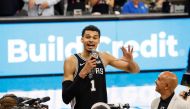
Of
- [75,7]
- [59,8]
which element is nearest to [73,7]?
[75,7]

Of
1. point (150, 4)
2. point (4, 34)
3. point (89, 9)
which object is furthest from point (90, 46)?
point (150, 4)

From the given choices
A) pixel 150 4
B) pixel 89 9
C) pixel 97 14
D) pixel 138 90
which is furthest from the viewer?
pixel 150 4

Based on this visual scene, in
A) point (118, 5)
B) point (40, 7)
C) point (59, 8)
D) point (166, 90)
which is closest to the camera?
point (166, 90)

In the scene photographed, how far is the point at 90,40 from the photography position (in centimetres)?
591

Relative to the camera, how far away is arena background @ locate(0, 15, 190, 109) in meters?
13.3

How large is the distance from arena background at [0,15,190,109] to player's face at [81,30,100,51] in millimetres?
6505

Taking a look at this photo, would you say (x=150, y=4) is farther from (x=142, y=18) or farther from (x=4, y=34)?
(x=4, y=34)

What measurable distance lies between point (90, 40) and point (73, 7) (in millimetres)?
8771

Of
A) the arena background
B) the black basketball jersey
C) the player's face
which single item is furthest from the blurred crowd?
the black basketball jersey

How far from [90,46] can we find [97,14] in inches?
330

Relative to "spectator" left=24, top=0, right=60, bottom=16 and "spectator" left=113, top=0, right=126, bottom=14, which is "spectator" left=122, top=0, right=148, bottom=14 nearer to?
"spectator" left=113, top=0, right=126, bottom=14

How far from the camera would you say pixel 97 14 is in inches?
561

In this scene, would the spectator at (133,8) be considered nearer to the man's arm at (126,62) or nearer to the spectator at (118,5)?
the spectator at (118,5)

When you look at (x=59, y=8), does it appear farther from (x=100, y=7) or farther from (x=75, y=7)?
(x=100, y=7)
